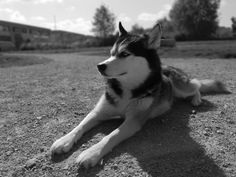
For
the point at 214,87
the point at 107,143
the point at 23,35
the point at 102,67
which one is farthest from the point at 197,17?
the point at 107,143

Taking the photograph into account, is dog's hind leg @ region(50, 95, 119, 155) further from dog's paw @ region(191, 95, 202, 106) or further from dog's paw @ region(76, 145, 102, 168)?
dog's paw @ region(191, 95, 202, 106)

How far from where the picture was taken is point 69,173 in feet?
8.66

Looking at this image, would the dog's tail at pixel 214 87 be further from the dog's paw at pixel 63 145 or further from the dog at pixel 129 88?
the dog's paw at pixel 63 145

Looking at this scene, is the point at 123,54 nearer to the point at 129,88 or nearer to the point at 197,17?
the point at 129,88

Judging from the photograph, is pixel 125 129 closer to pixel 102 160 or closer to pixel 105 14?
pixel 102 160

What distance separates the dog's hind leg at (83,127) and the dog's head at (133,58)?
562mm

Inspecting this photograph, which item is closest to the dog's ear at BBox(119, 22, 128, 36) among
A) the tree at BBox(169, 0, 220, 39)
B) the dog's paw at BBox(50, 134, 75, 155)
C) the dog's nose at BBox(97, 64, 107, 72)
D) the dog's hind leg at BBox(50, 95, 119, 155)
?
the dog's nose at BBox(97, 64, 107, 72)

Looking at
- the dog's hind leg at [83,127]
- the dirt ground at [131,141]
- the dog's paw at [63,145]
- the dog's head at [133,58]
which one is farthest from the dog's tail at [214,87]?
the dog's paw at [63,145]

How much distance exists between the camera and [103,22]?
46.2m

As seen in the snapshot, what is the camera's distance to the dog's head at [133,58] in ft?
10.9

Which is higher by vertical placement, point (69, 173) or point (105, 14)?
point (105, 14)

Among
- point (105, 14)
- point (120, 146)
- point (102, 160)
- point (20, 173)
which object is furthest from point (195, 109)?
point (105, 14)

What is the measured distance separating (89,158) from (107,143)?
35cm

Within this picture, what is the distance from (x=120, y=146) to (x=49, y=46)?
1631 inches
